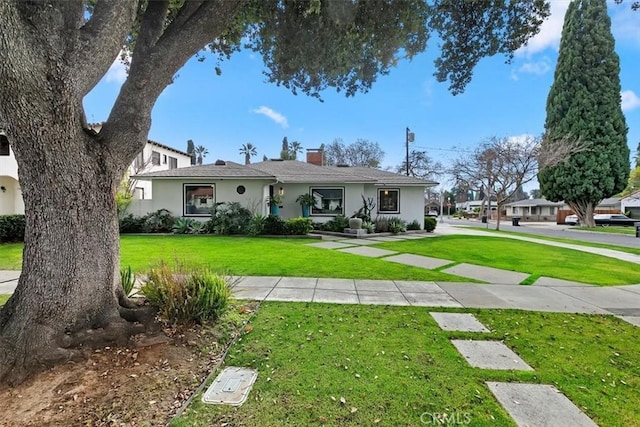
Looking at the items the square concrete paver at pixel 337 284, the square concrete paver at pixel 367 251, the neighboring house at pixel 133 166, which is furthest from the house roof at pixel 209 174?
the square concrete paver at pixel 337 284

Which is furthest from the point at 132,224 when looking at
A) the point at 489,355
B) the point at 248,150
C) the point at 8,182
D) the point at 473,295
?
the point at 248,150

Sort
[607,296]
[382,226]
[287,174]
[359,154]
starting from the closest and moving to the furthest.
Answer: [607,296], [382,226], [287,174], [359,154]

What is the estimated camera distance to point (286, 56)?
6031mm

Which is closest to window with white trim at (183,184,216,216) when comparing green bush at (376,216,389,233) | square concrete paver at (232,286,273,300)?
green bush at (376,216,389,233)

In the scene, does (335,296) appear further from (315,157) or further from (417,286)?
(315,157)

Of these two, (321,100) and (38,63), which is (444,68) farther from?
(38,63)

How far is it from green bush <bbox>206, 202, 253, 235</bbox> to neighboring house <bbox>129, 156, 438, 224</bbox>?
0.80 m

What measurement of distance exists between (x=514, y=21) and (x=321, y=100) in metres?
3.91

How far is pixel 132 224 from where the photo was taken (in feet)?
46.1

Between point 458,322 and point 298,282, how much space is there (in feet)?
9.88

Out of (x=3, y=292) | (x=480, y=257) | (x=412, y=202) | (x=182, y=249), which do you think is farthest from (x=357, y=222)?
(x=3, y=292)

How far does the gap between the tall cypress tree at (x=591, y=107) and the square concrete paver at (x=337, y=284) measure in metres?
23.2

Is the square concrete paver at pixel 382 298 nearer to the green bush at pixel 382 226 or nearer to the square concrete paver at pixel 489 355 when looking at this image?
the square concrete paver at pixel 489 355

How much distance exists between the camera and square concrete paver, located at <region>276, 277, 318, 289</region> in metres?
5.77
